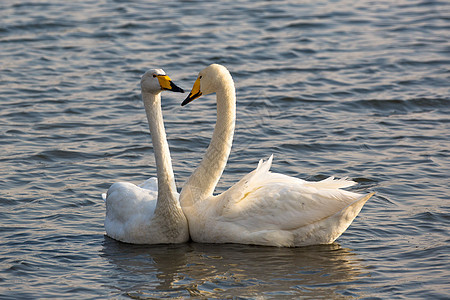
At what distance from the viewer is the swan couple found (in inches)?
315

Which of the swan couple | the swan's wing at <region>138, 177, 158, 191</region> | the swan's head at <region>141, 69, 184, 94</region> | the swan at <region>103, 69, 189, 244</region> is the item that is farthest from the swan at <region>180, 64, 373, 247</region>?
the swan's wing at <region>138, 177, 158, 191</region>

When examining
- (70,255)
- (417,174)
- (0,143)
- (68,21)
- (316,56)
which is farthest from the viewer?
(68,21)

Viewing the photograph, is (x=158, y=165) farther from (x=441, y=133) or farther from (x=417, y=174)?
(x=441, y=133)

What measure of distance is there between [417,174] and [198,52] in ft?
22.5

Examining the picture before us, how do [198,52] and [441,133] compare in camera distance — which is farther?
[198,52]

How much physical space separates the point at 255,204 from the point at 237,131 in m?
4.01

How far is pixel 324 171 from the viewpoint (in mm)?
10188

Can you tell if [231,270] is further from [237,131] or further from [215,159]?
[237,131]

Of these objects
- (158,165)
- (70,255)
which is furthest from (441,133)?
(70,255)

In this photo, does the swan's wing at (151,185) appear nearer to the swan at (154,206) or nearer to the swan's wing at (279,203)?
the swan at (154,206)

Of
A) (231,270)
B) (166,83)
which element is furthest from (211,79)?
(231,270)

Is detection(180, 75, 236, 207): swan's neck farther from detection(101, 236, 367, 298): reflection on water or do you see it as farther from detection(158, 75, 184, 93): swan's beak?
detection(158, 75, 184, 93): swan's beak

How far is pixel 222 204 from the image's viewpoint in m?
8.11

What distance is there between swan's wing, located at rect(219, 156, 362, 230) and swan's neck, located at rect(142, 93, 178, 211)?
536 millimetres
